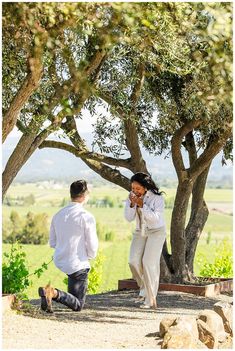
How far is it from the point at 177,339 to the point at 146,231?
3656mm

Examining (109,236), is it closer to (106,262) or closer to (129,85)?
(106,262)

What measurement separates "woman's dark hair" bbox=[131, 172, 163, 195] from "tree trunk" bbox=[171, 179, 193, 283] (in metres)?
3.97

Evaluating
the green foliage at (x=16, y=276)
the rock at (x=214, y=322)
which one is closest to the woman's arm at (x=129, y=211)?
the green foliage at (x=16, y=276)

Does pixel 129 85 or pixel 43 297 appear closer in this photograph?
pixel 43 297

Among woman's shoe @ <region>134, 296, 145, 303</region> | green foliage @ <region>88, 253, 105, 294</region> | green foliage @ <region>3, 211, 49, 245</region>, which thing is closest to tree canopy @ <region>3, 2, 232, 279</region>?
woman's shoe @ <region>134, 296, 145, 303</region>

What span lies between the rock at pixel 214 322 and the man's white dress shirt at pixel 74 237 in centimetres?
183

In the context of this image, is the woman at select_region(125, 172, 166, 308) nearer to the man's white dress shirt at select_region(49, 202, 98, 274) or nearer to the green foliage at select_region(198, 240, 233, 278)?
the man's white dress shirt at select_region(49, 202, 98, 274)

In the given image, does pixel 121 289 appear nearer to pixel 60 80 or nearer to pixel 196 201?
pixel 196 201

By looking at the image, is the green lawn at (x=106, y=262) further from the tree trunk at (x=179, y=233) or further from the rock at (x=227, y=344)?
the rock at (x=227, y=344)

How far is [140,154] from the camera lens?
53.5 feet

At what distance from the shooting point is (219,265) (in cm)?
2111

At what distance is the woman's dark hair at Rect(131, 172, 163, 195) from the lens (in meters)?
12.5

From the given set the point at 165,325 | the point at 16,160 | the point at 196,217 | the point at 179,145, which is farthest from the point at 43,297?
the point at 196,217

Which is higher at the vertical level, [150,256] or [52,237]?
[52,237]
